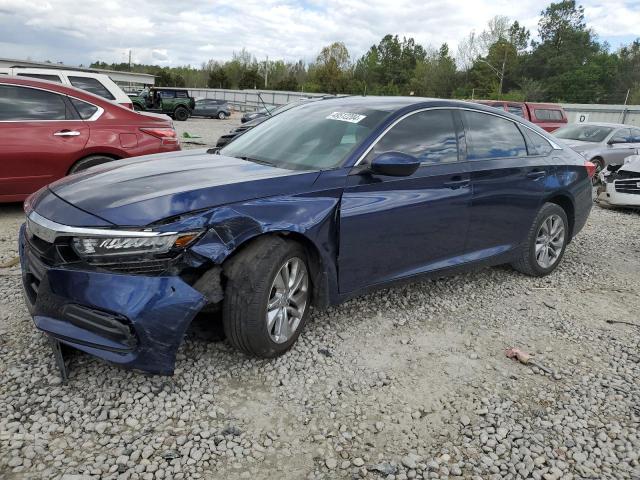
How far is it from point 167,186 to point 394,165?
136 centimetres

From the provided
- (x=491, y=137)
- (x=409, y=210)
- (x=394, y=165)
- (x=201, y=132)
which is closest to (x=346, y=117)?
(x=394, y=165)

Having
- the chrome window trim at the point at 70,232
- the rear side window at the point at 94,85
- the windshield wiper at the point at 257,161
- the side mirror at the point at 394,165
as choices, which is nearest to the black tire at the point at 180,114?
the rear side window at the point at 94,85

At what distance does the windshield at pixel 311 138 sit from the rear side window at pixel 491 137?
0.88m

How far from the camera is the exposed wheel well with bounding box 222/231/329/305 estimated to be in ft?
9.31

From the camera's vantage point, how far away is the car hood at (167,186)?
103 inches

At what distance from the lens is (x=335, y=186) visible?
3182 millimetres

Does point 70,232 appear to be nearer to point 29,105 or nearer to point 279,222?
point 279,222

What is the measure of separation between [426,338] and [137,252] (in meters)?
2.05

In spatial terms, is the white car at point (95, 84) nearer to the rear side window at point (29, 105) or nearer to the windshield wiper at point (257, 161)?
the rear side window at point (29, 105)

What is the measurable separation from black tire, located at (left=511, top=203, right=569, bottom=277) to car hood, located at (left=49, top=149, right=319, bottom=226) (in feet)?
8.09

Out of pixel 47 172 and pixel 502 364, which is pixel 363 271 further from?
pixel 47 172

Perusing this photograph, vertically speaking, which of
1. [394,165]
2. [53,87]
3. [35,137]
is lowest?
[35,137]

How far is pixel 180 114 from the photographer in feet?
93.6

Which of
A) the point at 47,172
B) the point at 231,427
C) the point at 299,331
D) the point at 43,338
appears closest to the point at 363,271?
the point at 299,331
